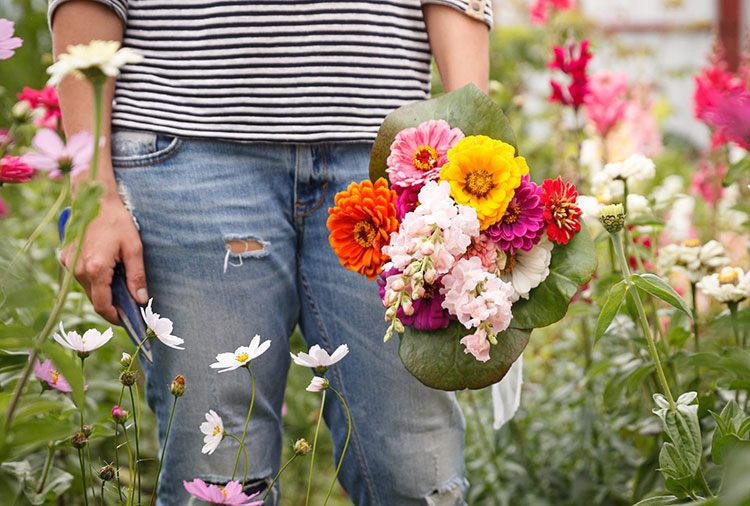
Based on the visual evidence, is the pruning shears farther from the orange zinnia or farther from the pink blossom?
the pink blossom

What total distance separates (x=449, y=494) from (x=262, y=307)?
0.40 m

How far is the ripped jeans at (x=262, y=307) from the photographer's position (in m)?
1.03

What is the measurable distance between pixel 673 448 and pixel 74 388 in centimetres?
60

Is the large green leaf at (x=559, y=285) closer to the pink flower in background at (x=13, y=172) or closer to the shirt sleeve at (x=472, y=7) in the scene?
the shirt sleeve at (x=472, y=7)

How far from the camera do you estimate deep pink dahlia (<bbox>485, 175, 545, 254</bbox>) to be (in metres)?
0.76

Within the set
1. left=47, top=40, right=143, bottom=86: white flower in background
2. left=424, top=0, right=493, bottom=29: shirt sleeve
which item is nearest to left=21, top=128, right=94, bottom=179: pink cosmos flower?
left=47, top=40, right=143, bottom=86: white flower in background

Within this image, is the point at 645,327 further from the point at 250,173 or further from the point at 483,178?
the point at 250,173

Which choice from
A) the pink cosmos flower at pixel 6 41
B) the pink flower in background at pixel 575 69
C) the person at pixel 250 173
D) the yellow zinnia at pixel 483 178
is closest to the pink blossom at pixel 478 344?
the yellow zinnia at pixel 483 178

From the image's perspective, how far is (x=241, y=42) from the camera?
1.03 metres

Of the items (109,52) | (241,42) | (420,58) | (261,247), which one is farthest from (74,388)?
(420,58)

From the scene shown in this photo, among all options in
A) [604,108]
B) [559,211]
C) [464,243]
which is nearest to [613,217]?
[559,211]

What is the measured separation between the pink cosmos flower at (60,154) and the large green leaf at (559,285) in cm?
47

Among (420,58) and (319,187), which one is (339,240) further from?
(420,58)

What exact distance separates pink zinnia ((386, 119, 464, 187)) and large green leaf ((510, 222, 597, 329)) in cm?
17
